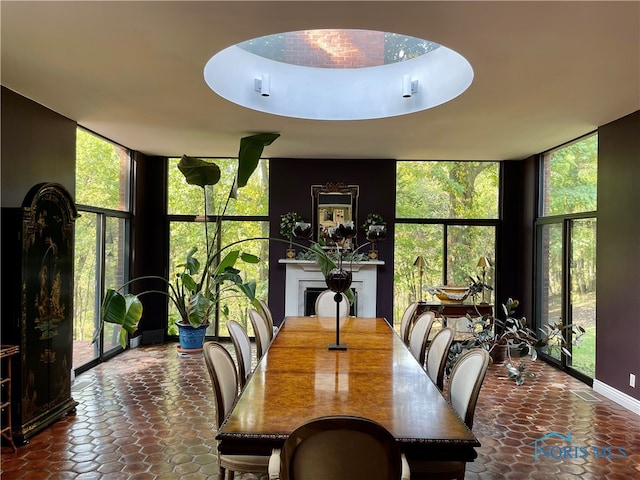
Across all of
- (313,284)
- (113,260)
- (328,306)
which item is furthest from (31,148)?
(313,284)

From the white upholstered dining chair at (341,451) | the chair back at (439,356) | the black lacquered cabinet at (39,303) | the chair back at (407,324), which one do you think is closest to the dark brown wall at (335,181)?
the chair back at (407,324)

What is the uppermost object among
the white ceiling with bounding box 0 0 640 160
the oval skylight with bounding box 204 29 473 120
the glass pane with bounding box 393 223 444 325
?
the oval skylight with bounding box 204 29 473 120

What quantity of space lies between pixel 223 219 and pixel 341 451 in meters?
5.69

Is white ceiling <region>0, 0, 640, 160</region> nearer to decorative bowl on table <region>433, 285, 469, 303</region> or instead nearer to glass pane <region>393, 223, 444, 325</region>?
glass pane <region>393, 223, 444, 325</region>

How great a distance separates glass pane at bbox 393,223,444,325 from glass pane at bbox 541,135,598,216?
1.59 meters

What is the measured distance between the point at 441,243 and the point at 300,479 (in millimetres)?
5708

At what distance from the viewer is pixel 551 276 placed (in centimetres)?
597

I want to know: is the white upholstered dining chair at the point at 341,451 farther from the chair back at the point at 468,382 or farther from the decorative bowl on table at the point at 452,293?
the decorative bowl on table at the point at 452,293

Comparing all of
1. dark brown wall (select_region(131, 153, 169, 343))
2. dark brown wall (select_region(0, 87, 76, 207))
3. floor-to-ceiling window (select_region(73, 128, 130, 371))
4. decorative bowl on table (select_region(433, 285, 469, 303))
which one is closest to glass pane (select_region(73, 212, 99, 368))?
floor-to-ceiling window (select_region(73, 128, 130, 371))

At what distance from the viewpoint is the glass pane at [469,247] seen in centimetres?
686

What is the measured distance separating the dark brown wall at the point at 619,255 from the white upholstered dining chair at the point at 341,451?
385cm

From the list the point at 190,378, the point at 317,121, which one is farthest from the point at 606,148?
the point at 190,378

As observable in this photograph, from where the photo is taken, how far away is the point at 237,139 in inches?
215

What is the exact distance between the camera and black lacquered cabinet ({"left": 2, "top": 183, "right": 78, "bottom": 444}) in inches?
135
